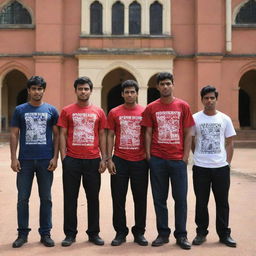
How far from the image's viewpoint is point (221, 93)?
20.0 metres

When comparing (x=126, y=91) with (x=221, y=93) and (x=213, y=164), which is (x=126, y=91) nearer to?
(x=213, y=164)

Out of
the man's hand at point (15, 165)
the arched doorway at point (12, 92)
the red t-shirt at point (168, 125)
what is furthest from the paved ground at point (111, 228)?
the arched doorway at point (12, 92)

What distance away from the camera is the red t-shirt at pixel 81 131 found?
4684 millimetres

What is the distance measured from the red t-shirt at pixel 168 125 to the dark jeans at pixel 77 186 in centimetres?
80

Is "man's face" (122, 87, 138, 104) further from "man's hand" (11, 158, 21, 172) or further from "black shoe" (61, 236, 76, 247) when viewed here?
"black shoe" (61, 236, 76, 247)

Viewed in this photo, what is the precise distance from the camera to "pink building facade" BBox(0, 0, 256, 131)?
19562mm

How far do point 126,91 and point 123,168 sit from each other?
0.97 m

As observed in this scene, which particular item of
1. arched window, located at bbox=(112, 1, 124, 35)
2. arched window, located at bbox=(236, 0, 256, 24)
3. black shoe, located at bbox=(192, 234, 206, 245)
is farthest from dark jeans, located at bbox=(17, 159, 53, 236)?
arched window, located at bbox=(236, 0, 256, 24)

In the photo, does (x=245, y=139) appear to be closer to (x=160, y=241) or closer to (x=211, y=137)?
(x=211, y=137)

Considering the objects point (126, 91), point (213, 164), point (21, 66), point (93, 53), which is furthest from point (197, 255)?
point (21, 66)

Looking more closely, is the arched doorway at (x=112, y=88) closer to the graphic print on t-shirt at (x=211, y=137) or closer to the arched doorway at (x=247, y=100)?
the arched doorway at (x=247, y=100)

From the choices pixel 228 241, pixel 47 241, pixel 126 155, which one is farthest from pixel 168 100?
pixel 47 241

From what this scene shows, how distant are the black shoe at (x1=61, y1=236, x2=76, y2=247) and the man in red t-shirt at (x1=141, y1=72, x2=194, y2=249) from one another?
1.04 m

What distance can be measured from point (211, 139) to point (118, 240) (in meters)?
1.72
